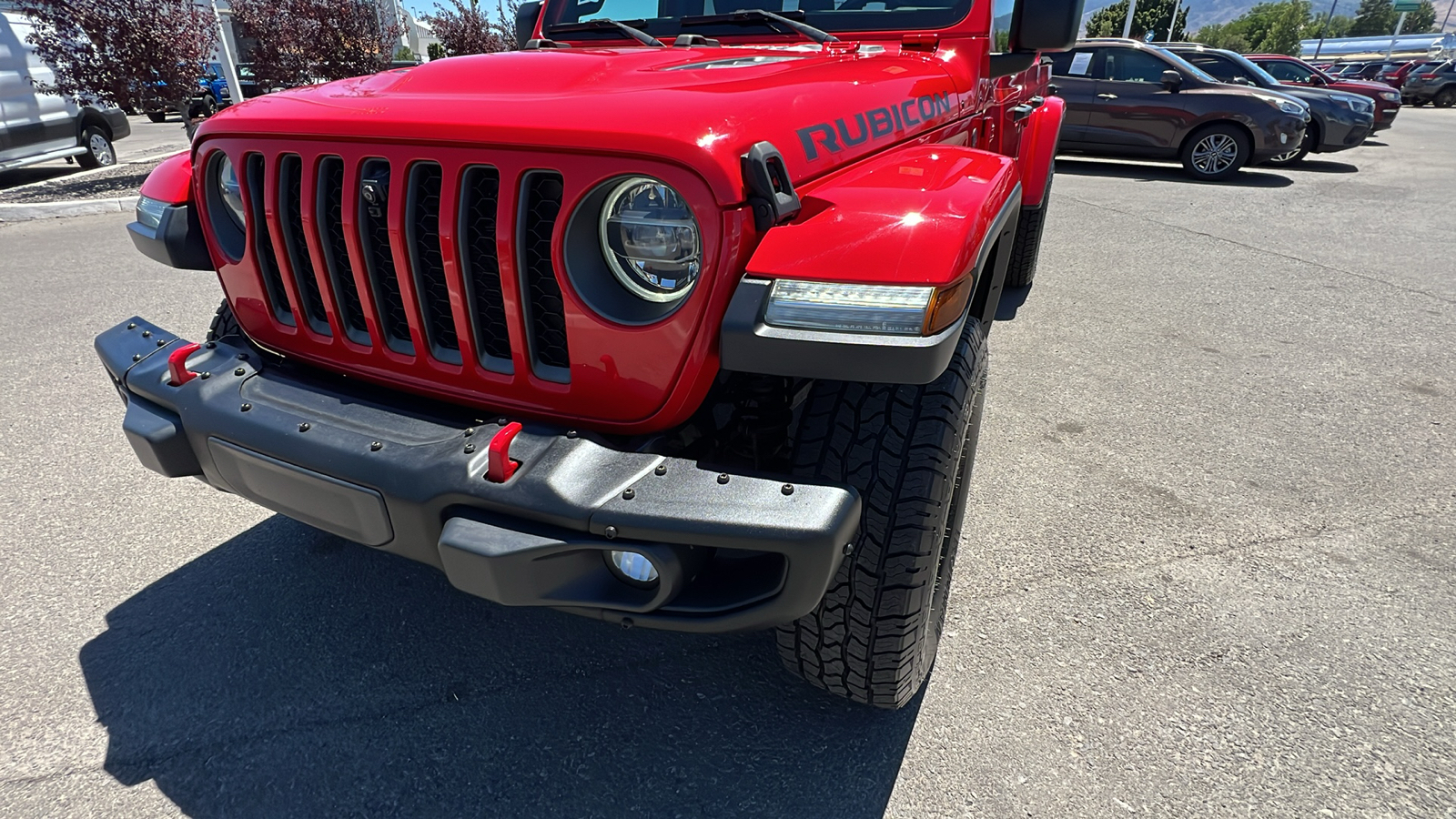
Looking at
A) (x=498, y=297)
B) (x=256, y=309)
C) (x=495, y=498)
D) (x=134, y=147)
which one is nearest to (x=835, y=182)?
(x=498, y=297)

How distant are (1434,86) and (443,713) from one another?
108ft

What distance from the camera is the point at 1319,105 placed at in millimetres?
10125

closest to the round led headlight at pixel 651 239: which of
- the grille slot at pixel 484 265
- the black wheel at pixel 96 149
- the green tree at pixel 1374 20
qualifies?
the grille slot at pixel 484 265

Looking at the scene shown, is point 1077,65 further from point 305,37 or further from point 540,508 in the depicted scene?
point 305,37

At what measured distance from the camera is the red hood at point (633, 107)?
1.41m

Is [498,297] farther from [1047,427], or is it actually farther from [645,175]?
[1047,427]

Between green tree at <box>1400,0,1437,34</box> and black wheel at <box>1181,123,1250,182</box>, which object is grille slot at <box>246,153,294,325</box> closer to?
black wheel at <box>1181,123,1250,182</box>

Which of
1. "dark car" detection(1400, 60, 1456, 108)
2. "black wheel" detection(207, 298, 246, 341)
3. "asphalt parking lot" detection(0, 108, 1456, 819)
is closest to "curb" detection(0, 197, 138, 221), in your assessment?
"asphalt parking lot" detection(0, 108, 1456, 819)

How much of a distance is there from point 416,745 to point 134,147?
16109 mm

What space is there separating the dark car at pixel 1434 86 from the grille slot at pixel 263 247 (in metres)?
32.4

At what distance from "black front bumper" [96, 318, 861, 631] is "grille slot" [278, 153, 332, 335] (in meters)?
0.28

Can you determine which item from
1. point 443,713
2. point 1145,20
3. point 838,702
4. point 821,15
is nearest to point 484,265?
point 443,713

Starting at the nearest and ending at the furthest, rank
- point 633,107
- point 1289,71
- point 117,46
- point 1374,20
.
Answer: point 633,107 < point 117,46 < point 1289,71 < point 1374,20

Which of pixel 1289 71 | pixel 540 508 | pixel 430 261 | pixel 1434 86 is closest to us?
pixel 540 508
